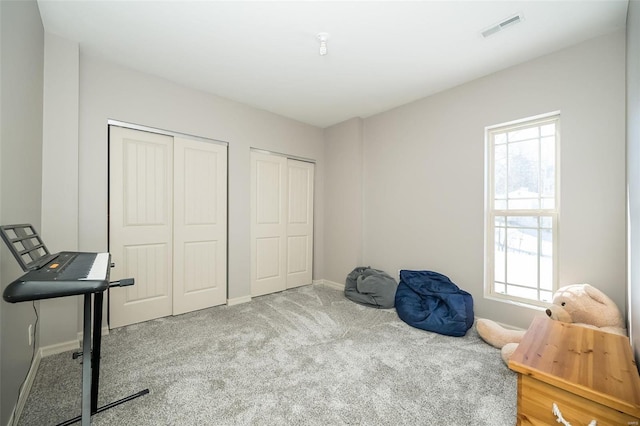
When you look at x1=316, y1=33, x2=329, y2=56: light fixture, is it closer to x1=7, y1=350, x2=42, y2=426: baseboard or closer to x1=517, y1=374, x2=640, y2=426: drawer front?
x1=517, y1=374, x2=640, y2=426: drawer front

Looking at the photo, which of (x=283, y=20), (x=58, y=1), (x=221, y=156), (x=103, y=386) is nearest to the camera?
(x=103, y=386)

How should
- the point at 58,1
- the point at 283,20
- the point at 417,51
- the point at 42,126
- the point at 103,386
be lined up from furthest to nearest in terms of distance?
the point at 417,51 < the point at 42,126 < the point at 283,20 < the point at 58,1 < the point at 103,386

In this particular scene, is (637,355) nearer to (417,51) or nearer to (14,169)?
(417,51)

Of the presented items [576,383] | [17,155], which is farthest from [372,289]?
[17,155]

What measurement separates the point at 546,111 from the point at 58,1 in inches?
157

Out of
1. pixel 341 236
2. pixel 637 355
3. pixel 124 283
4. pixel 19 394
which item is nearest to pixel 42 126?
pixel 124 283

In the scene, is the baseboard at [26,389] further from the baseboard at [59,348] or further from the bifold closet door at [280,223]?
the bifold closet door at [280,223]

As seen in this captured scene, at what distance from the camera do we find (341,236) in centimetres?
424

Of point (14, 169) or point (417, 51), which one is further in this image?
point (417, 51)

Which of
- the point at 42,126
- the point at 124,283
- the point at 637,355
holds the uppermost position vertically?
the point at 42,126

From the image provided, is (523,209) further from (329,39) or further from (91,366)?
(91,366)

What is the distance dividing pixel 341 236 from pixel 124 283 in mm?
3116

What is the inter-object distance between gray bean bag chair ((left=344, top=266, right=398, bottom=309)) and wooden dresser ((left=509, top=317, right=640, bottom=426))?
77.1 inches

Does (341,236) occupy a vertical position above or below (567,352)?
above
